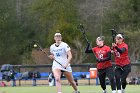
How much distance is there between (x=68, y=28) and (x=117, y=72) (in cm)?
3824

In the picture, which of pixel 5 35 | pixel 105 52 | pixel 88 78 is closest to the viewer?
pixel 105 52

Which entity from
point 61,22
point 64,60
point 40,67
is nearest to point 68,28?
point 61,22

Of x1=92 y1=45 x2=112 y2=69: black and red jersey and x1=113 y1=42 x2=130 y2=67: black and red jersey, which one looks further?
x1=113 y1=42 x2=130 y2=67: black and red jersey

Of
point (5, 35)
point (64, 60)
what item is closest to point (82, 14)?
point (5, 35)

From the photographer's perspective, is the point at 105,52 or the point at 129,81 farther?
the point at 129,81

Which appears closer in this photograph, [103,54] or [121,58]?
[103,54]

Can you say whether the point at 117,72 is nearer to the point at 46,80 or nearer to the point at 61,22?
the point at 46,80

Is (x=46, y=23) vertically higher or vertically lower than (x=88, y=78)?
higher

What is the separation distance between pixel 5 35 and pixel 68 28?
26.1ft

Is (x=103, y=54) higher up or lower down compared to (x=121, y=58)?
higher up

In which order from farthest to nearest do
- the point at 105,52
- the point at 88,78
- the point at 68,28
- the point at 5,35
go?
1. the point at 5,35
2. the point at 68,28
3. the point at 88,78
4. the point at 105,52

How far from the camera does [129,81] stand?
33.3 meters

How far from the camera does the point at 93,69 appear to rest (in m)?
32.7

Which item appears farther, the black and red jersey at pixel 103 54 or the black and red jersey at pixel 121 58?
the black and red jersey at pixel 121 58
